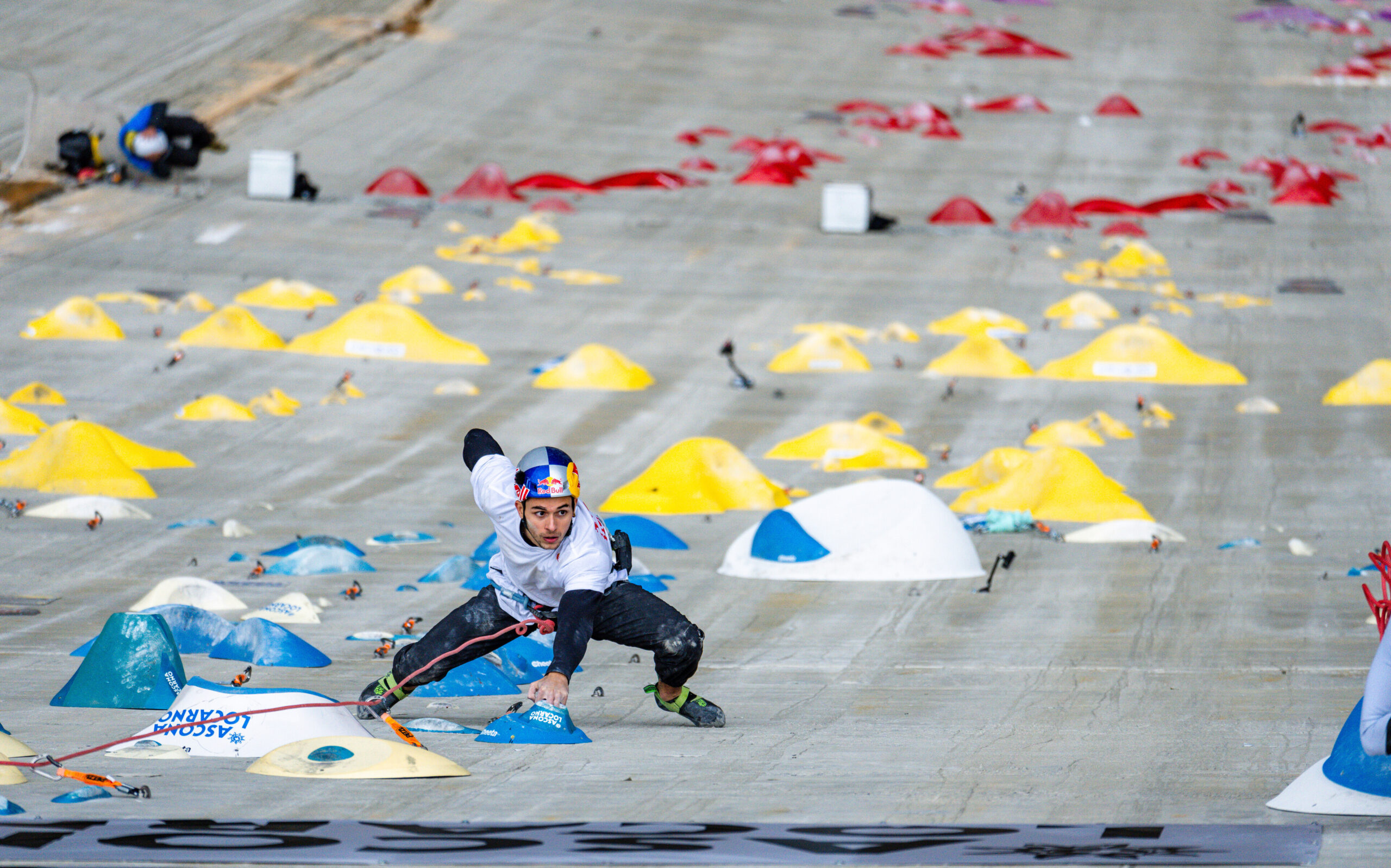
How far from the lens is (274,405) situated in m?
20.5

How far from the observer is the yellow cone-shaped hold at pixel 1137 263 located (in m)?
28.5

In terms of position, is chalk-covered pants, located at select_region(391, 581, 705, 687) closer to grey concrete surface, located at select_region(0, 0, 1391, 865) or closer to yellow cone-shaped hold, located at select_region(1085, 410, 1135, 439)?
grey concrete surface, located at select_region(0, 0, 1391, 865)

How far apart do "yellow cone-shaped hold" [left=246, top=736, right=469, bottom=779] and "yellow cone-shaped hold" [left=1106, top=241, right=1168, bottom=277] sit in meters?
22.9

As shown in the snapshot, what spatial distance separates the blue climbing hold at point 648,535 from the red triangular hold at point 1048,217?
17.5 metres

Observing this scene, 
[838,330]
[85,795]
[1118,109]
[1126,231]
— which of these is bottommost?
[1118,109]

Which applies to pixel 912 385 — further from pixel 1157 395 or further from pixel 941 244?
pixel 941 244

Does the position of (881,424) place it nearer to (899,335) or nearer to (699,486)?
(699,486)

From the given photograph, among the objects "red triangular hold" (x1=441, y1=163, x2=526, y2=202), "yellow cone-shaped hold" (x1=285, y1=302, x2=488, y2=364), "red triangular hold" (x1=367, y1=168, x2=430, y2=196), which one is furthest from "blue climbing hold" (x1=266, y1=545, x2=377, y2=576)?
"red triangular hold" (x1=367, y1=168, x2=430, y2=196)

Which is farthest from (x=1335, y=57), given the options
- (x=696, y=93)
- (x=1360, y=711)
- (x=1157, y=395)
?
(x=1360, y=711)

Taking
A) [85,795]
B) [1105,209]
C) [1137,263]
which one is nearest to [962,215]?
[1105,209]

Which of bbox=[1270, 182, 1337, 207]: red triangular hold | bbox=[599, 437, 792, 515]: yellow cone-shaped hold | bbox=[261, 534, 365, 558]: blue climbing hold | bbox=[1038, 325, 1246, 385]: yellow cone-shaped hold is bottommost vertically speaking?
bbox=[1270, 182, 1337, 207]: red triangular hold

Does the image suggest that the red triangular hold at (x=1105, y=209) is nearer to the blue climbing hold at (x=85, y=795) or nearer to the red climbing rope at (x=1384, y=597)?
the red climbing rope at (x=1384, y=597)

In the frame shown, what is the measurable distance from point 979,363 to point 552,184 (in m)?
11.7

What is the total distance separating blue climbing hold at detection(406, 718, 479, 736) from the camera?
27.1ft
